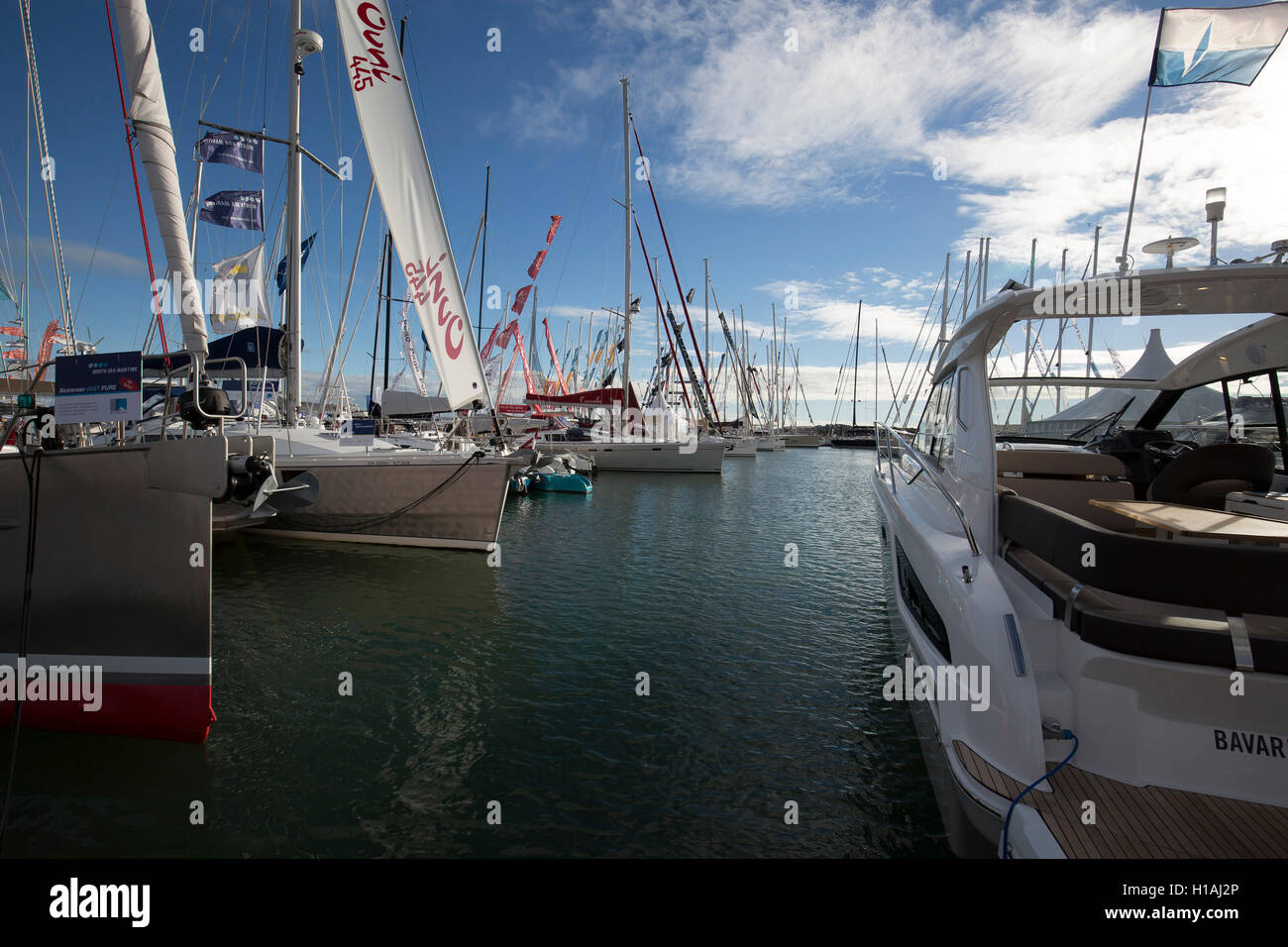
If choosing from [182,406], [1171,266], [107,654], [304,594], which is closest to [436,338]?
[304,594]

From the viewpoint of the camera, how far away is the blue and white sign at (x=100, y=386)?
4.91 metres

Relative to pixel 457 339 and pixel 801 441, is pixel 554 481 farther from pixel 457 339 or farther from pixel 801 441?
pixel 801 441

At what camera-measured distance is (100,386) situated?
4.97m

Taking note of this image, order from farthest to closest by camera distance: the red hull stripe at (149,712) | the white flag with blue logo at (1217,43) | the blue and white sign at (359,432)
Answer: the blue and white sign at (359,432), the white flag with blue logo at (1217,43), the red hull stripe at (149,712)

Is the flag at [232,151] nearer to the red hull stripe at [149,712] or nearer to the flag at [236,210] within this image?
the flag at [236,210]

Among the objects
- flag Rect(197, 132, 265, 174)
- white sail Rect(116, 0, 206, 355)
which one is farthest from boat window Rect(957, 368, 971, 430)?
flag Rect(197, 132, 265, 174)

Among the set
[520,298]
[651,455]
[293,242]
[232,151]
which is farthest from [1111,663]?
[520,298]

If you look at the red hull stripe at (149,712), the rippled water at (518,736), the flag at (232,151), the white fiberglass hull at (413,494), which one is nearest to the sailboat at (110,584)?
the red hull stripe at (149,712)

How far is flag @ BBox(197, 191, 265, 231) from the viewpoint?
13.6 meters

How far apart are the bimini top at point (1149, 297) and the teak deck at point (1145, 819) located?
97.0 inches

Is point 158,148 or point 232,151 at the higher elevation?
point 232,151

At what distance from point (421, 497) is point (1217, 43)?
13.2 meters
